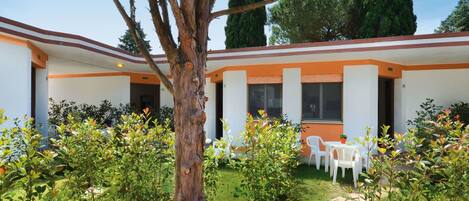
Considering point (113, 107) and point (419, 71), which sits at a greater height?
point (419, 71)

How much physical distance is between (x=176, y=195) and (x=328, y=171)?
6764mm

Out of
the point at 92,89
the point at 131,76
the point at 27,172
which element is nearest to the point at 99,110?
the point at 92,89

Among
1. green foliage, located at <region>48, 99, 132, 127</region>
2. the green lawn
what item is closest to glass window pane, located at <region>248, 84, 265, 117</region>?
the green lawn

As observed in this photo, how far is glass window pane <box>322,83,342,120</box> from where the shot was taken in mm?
10195

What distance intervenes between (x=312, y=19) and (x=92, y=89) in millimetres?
12486

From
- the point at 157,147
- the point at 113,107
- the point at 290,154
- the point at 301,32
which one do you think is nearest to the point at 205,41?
the point at 157,147

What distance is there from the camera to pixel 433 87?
419 inches

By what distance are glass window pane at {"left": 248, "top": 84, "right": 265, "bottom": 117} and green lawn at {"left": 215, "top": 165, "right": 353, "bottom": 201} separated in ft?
10.8

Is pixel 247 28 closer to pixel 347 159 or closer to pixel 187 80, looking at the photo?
pixel 347 159

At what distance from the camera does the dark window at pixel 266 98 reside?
10969 mm

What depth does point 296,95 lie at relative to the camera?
10.5 m

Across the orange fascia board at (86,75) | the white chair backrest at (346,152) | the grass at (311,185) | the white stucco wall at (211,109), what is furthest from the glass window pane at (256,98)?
the orange fascia board at (86,75)

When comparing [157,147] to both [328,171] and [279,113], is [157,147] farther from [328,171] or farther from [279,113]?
[279,113]

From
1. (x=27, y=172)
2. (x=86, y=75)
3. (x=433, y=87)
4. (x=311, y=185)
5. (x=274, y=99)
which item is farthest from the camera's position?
(x=86, y=75)
